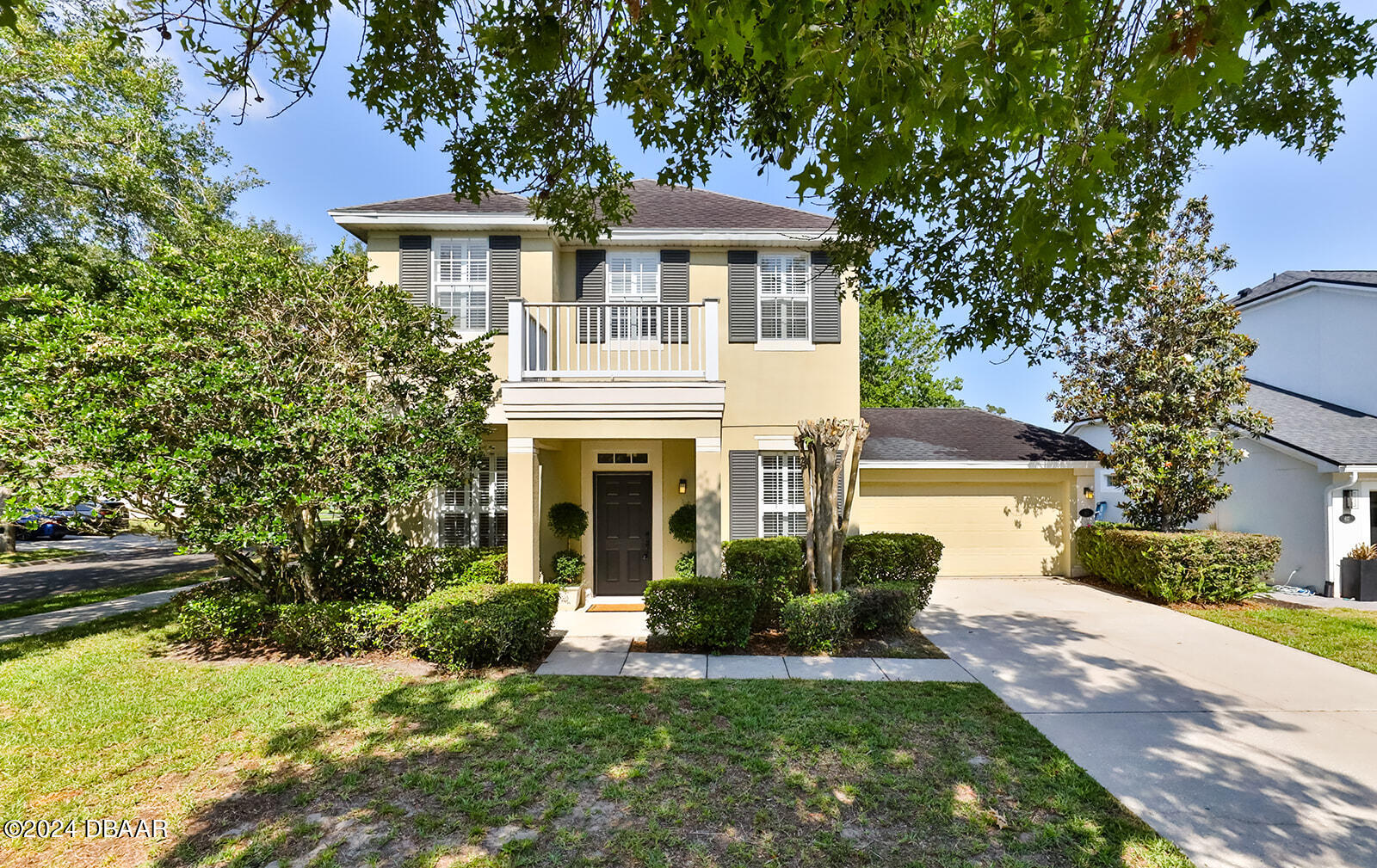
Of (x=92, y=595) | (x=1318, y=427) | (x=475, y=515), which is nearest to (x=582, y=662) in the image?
(x=475, y=515)

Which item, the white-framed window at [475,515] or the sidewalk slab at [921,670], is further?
the white-framed window at [475,515]

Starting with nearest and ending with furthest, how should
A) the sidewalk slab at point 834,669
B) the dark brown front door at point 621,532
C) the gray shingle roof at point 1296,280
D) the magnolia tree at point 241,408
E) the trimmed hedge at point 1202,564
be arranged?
the magnolia tree at point 241,408, the sidewalk slab at point 834,669, the trimmed hedge at point 1202,564, the dark brown front door at point 621,532, the gray shingle roof at point 1296,280

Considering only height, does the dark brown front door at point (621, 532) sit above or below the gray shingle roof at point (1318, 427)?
below

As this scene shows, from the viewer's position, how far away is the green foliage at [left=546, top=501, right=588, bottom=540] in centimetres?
970

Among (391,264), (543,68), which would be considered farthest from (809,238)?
(391,264)

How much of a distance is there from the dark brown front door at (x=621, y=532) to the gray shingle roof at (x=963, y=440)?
4.64 metres

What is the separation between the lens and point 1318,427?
11.9m

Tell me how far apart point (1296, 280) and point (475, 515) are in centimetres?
1969

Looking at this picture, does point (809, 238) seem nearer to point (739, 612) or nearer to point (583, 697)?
point (739, 612)

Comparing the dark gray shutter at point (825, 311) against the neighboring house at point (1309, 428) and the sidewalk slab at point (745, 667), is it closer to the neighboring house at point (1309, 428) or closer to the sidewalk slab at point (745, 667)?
the sidewalk slab at point (745, 667)

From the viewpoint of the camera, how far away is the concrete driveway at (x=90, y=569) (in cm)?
1226

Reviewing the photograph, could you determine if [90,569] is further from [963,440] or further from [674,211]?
[963,440]

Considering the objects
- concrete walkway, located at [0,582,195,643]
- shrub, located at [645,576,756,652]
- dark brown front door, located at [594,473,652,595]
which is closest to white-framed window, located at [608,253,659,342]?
dark brown front door, located at [594,473,652,595]

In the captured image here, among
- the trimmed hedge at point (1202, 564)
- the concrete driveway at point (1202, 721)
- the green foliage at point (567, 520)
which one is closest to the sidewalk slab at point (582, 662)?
the green foliage at point (567, 520)
